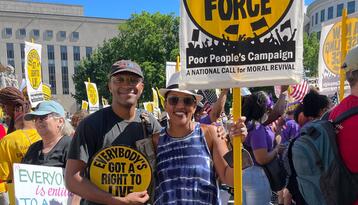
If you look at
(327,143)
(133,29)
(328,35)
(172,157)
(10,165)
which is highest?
(133,29)

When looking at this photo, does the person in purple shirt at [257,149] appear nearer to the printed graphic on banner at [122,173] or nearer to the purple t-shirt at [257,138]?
the purple t-shirt at [257,138]

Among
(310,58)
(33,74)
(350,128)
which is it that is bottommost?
(350,128)

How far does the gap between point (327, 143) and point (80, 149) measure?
140 cm

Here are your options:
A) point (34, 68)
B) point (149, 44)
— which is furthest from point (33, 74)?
point (149, 44)

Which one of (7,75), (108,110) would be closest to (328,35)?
(108,110)

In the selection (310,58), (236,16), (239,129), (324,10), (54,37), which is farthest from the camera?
(54,37)

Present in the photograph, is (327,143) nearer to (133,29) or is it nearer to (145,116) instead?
(145,116)

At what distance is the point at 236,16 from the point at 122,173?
1161mm

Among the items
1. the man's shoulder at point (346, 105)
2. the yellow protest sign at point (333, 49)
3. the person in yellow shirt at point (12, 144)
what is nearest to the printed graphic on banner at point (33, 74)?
the person in yellow shirt at point (12, 144)

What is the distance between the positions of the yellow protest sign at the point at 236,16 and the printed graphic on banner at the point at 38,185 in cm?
172

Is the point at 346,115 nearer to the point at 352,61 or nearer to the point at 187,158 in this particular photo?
the point at 352,61

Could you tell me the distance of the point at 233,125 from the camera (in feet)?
7.34

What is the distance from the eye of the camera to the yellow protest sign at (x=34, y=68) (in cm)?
632

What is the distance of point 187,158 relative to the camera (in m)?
2.30
